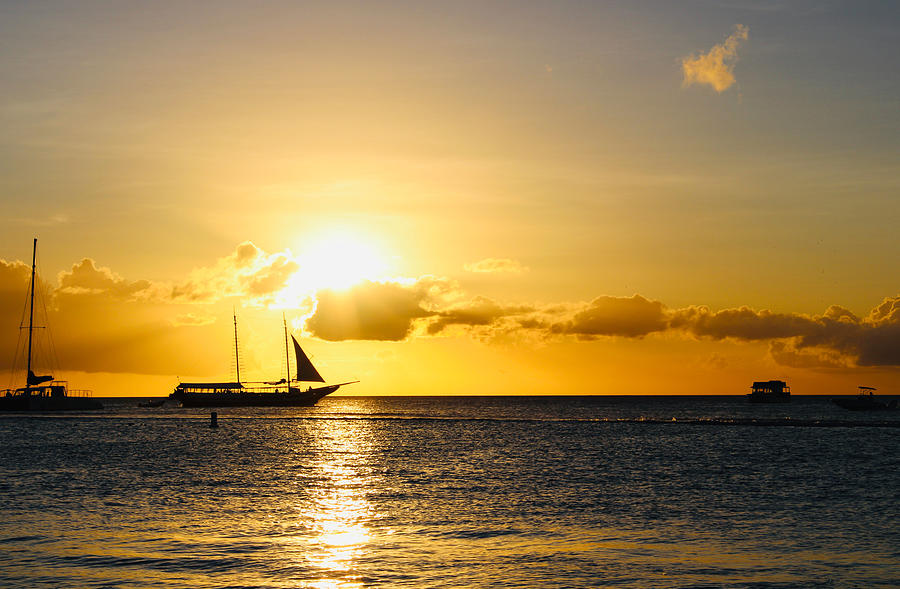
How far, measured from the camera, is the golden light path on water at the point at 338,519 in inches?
1296

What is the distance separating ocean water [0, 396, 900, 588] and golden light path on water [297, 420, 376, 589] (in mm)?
144

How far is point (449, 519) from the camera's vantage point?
45.8 m

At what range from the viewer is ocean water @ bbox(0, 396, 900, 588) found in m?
32.6

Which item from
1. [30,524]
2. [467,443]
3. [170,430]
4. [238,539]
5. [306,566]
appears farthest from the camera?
[170,430]

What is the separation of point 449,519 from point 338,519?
5.78 metres

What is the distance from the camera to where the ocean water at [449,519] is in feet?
107

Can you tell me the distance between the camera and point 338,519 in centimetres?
4572

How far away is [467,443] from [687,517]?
6947 cm

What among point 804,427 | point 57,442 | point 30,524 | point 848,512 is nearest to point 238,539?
point 30,524

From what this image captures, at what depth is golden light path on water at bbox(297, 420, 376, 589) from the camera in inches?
1296

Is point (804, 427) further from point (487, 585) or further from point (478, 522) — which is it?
point (487, 585)

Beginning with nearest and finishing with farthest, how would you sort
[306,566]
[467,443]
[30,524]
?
[306,566] → [30,524] → [467,443]

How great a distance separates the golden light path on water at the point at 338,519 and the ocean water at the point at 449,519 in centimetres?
14

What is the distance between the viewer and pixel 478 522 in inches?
1772
